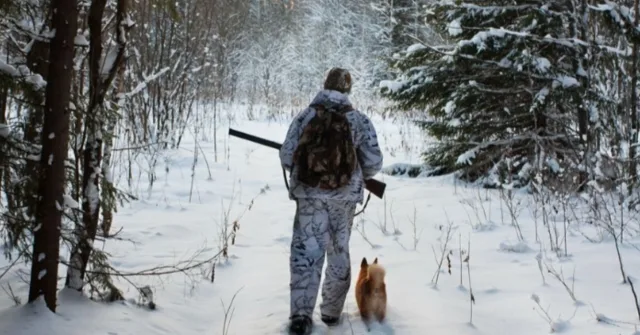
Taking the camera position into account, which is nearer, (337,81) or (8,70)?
(8,70)

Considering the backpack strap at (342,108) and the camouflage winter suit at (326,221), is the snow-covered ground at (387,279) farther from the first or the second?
the backpack strap at (342,108)

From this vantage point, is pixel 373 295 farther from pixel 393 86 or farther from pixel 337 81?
pixel 393 86

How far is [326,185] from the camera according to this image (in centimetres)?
323

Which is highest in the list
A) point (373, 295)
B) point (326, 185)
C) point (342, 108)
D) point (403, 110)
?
point (403, 110)

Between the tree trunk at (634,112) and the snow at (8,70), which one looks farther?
the tree trunk at (634,112)

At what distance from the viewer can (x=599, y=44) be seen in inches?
252

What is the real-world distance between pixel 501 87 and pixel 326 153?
5.01 m

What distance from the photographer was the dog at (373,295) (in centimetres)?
332

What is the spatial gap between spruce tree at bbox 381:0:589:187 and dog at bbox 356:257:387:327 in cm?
392

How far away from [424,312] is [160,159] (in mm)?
7018

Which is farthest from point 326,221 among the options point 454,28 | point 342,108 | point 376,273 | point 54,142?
point 454,28

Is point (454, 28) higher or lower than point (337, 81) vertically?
higher

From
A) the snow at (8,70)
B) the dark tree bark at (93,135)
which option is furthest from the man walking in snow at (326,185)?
the snow at (8,70)

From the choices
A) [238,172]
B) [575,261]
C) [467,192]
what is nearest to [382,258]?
[575,261]
